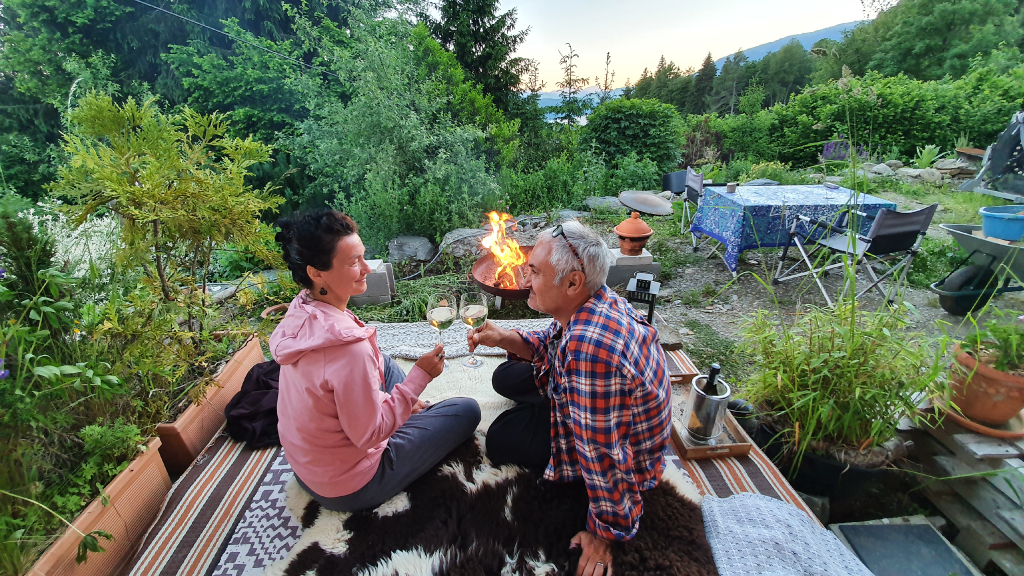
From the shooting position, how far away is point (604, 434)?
5.08 feet

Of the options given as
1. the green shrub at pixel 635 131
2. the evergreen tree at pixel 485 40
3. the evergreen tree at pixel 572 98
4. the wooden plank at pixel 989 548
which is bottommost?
the wooden plank at pixel 989 548

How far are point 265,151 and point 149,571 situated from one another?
2.34 metres

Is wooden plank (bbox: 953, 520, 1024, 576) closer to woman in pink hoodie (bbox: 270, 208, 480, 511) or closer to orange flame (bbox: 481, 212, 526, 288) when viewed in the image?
woman in pink hoodie (bbox: 270, 208, 480, 511)

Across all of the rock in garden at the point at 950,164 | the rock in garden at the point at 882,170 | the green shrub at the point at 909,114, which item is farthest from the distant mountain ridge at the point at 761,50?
the rock in garden at the point at 950,164

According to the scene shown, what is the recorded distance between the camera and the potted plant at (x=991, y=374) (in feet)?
6.72

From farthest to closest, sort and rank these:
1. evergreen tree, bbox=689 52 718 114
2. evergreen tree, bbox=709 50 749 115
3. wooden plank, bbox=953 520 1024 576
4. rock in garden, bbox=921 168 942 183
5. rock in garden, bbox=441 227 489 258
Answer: evergreen tree, bbox=689 52 718 114 → evergreen tree, bbox=709 50 749 115 → rock in garden, bbox=921 168 942 183 → rock in garden, bbox=441 227 489 258 → wooden plank, bbox=953 520 1024 576

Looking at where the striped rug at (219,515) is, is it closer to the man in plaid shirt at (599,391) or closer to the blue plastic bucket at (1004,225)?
the man in plaid shirt at (599,391)

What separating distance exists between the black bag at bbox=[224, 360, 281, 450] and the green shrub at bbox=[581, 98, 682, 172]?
32.6 feet

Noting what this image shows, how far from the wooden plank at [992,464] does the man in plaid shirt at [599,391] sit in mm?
1671

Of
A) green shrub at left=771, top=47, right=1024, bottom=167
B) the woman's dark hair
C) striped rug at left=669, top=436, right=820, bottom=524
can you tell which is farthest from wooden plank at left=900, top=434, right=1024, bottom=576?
green shrub at left=771, top=47, right=1024, bottom=167

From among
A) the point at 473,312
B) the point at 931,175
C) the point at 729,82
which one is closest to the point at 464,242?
the point at 473,312

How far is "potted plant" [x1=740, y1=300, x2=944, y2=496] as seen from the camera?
2.09 meters

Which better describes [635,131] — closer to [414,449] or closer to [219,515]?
[414,449]

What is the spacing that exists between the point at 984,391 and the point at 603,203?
641 centimetres
